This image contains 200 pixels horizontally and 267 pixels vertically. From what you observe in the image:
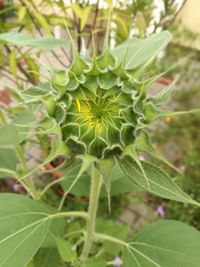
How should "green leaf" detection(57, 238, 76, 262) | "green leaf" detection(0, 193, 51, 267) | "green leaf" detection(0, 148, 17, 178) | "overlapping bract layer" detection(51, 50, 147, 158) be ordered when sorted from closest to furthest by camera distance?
1. "overlapping bract layer" detection(51, 50, 147, 158)
2. "green leaf" detection(0, 193, 51, 267)
3. "green leaf" detection(57, 238, 76, 262)
4. "green leaf" detection(0, 148, 17, 178)

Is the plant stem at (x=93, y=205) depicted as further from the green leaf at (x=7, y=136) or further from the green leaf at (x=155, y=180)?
the green leaf at (x=7, y=136)

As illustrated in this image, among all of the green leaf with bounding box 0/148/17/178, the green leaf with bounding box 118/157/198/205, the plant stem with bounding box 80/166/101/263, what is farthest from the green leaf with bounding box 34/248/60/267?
the green leaf with bounding box 118/157/198/205

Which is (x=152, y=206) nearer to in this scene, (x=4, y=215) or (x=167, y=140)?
(x=167, y=140)

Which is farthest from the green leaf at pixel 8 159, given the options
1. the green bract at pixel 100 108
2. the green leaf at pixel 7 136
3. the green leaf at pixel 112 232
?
the green bract at pixel 100 108

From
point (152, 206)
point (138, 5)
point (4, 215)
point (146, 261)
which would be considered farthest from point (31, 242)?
point (152, 206)

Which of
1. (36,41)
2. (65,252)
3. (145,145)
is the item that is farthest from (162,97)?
(65,252)

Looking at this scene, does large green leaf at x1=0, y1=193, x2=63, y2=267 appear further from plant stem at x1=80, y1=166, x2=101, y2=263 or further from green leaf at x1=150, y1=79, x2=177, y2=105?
green leaf at x1=150, y1=79, x2=177, y2=105

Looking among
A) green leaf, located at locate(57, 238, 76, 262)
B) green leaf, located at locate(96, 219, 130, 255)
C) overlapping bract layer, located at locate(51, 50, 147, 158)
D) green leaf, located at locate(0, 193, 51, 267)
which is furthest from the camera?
green leaf, located at locate(96, 219, 130, 255)
